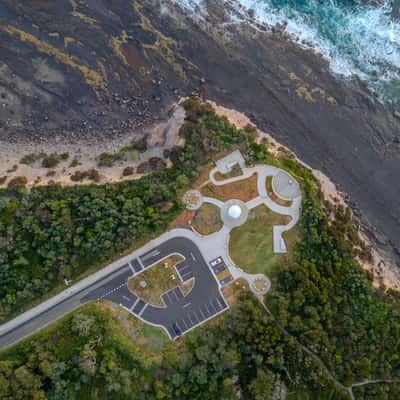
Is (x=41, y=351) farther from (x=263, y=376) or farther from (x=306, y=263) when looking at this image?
(x=306, y=263)

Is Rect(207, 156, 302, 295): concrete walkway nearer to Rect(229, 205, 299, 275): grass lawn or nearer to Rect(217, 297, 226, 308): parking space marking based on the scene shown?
Rect(229, 205, 299, 275): grass lawn

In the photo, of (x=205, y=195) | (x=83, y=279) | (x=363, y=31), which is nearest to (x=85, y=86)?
(x=205, y=195)

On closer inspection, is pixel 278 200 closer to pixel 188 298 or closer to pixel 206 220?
pixel 206 220

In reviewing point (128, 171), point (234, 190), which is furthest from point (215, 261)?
point (128, 171)

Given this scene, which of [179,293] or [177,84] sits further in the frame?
[177,84]

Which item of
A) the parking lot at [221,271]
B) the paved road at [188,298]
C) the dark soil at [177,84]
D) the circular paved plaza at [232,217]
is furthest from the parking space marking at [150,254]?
the dark soil at [177,84]

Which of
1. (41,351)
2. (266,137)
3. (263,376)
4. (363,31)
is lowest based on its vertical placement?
(263,376)

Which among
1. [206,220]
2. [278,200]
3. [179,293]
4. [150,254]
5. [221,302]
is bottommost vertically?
[221,302]
